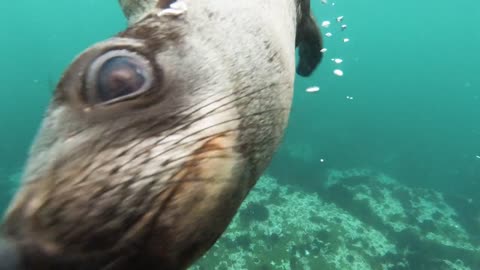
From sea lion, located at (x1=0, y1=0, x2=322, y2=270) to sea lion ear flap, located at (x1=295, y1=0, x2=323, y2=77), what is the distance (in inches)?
96.4

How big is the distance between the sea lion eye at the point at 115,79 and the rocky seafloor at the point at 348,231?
1106 cm

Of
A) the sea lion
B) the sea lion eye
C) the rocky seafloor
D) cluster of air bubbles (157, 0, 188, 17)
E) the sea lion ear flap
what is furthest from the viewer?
the rocky seafloor

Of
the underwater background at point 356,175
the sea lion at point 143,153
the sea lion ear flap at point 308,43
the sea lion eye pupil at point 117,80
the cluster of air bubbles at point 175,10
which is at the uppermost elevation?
the cluster of air bubbles at point 175,10

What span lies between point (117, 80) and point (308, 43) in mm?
3422

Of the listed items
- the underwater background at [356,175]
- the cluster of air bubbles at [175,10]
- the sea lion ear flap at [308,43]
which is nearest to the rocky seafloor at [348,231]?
the underwater background at [356,175]

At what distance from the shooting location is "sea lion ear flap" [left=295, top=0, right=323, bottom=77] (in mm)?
3925

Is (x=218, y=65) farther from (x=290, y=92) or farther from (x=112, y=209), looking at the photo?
(x=112, y=209)

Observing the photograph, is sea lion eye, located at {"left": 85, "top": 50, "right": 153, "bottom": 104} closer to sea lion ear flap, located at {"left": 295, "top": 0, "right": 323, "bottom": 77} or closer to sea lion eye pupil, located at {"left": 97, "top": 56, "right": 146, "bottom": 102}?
sea lion eye pupil, located at {"left": 97, "top": 56, "right": 146, "bottom": 102}

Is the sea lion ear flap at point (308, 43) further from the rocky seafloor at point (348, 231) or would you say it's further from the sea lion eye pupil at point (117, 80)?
the rocky seafloor at point (348, 231)

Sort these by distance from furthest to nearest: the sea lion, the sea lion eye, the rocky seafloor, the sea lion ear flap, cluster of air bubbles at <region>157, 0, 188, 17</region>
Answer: the rocky seafloor → the sea lion ear flap → cluster of air bubbles at <region>157, 0, 188, 17</region> → the sea lion eye → the sea lion

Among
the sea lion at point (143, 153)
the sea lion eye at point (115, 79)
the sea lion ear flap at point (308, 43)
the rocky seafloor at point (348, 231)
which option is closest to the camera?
the sea lion at point (143, 153)

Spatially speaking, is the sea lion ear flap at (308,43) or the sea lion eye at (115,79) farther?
the sea lion ear flap at (308,43)

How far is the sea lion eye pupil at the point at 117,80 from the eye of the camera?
3.81 feet

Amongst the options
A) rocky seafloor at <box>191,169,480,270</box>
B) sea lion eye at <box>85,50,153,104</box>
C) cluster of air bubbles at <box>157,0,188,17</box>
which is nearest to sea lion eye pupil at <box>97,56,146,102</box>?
sea lion eye at <box>85,50,153,104</box>
